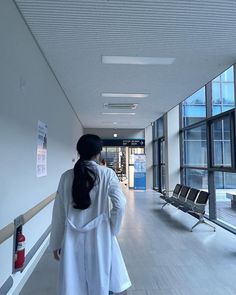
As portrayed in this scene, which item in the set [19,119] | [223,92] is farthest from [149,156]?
[19,119]

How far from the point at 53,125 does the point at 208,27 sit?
317 centimetres

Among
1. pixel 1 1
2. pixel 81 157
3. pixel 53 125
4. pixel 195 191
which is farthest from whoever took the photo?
pixel 195 191

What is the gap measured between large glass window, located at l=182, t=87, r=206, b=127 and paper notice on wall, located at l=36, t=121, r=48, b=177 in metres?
4.17

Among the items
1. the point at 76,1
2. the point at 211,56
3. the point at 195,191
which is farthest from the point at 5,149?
the point at 195,191

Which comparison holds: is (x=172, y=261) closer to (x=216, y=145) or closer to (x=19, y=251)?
(x=19, y=251)

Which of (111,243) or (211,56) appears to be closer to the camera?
(111,243)

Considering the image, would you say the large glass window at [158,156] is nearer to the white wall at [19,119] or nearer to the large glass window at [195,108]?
the large glass window at [195,108]

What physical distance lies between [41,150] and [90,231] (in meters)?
2.43

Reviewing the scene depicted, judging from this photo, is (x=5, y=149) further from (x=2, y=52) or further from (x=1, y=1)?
(x=1, y=1)

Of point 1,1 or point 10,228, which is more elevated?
point 1,1

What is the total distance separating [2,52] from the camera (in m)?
2.48

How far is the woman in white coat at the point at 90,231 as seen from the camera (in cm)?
192

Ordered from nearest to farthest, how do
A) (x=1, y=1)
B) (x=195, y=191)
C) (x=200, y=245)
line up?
(x=1, y=1), (x=200, y=245), (x=195, y=191)

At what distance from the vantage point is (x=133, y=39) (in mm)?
3670
